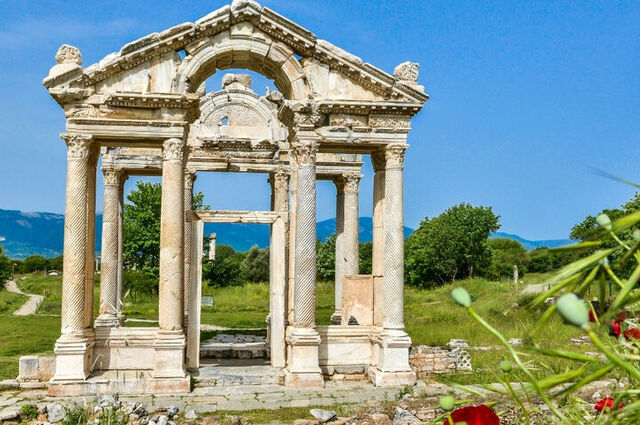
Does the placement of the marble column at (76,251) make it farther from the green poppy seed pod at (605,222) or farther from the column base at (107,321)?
the green poppy seed pod at (605,222)

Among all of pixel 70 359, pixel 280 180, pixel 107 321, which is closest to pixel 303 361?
pixel 70 359

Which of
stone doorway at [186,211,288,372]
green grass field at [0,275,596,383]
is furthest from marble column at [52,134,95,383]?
green grass field at [0,275,596,383]

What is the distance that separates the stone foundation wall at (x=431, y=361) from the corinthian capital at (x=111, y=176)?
11239 mm

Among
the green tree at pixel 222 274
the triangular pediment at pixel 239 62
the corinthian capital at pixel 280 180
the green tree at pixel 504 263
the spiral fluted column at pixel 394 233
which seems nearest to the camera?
the triangular pediment at pixel 239 62

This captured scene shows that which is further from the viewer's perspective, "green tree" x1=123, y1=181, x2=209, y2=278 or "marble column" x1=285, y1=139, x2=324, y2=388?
"green tree" x1=123, y1=181, x2=209, y2=278

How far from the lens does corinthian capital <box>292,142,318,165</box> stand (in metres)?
15.7

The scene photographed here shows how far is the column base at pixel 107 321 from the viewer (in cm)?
A: 2045

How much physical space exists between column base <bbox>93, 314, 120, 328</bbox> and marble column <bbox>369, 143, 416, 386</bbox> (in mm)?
9020

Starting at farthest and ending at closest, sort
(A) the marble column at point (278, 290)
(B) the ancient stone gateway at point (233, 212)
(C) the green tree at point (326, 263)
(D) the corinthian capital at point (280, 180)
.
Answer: (C) the green tree at point (326, 263) < (D) the corinthian capital at point (280, 180) < (A) the marble column at point (278, 290) < (B) the ancient stone gateway at point (233, 212)

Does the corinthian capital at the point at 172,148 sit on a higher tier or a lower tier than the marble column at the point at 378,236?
higher

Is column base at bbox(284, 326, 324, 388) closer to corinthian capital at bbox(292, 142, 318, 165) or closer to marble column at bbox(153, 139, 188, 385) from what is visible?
marble column at bbox(153, 139, 188, 385)

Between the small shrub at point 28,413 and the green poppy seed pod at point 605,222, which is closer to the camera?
the green poppy seed pod at point 605,222

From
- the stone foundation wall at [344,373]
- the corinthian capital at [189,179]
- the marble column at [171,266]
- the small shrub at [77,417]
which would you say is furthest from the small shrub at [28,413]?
the corinthian capital at [189,179]

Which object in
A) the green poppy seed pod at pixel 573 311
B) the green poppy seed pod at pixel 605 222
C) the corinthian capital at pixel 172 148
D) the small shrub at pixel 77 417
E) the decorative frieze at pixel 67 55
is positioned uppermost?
the decorative frieze at pixel 67 55
